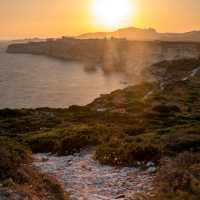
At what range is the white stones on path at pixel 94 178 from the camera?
38.1 feet

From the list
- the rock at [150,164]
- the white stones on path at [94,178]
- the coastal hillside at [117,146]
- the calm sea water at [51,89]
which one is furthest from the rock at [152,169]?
the calm sea water at [51,89]

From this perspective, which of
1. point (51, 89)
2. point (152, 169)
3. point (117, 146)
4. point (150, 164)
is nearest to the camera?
point (152, 169)

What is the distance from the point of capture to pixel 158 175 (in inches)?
475

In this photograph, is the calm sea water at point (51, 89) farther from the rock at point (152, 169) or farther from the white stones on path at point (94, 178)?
the rock at point (152, 169)

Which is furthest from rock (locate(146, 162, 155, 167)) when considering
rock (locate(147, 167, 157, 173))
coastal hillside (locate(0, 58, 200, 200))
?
rock (locate(147, 167, 157, 173))

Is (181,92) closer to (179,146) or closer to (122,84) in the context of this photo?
(179,146)

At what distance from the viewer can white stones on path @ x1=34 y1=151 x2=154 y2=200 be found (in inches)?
457

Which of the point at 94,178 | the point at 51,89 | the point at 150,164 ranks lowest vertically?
the point at 51,89

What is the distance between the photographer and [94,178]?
529 inches

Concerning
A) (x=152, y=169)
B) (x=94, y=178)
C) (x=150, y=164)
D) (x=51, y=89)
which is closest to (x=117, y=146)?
(x=150, y=164)

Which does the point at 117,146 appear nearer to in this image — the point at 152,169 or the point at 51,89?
the point at 152,169

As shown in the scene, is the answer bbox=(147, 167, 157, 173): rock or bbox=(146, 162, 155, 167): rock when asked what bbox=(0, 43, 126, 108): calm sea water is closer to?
bbox=(146, 162, 155, 167): rock

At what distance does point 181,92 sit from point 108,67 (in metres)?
111

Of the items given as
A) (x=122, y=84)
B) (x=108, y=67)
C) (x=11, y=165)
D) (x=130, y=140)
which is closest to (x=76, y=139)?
(x=130, y=140)
